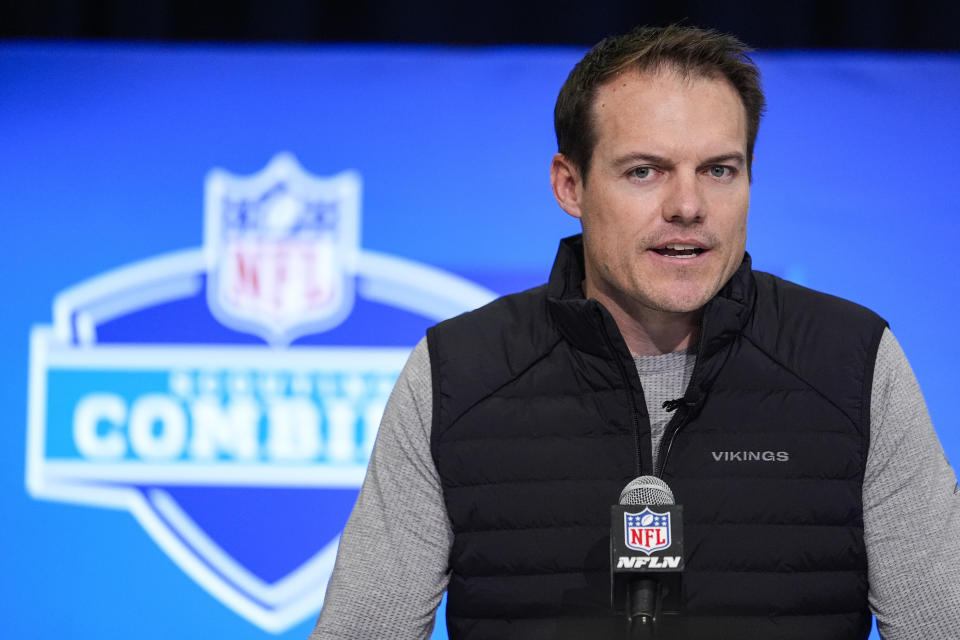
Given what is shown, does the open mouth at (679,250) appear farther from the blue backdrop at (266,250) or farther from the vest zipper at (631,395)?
the blue backdrop at (266,250)

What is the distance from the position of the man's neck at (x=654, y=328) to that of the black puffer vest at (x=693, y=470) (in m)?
0.08

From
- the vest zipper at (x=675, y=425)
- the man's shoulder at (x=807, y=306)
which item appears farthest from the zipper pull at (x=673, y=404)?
the man's shoulder at (x=807, y=306)

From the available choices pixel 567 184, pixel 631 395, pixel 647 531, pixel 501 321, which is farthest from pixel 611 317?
pixel 647 531

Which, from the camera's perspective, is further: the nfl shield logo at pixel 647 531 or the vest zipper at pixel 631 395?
the vest zipper at pixel 631 395

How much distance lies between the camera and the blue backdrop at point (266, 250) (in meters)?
2.56

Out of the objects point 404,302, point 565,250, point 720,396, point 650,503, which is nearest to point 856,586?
point 720,396

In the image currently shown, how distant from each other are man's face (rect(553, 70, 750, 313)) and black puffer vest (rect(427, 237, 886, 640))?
0.07 metres

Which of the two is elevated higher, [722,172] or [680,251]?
[722,172]

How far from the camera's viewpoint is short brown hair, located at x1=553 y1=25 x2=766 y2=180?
1.59 meters

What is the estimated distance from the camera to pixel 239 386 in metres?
2.58

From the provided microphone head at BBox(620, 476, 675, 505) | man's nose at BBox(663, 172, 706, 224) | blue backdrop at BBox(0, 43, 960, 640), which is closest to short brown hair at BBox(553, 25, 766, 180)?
man's nose at BBox(663, 172, 706, 224)

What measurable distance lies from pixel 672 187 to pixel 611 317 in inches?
8.2

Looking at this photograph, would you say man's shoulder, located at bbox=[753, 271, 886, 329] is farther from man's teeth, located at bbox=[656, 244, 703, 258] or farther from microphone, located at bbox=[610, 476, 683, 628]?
microphone, located at bbox=[610, 476, 683, 628]

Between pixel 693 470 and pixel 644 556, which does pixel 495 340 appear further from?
pixel 644 556
